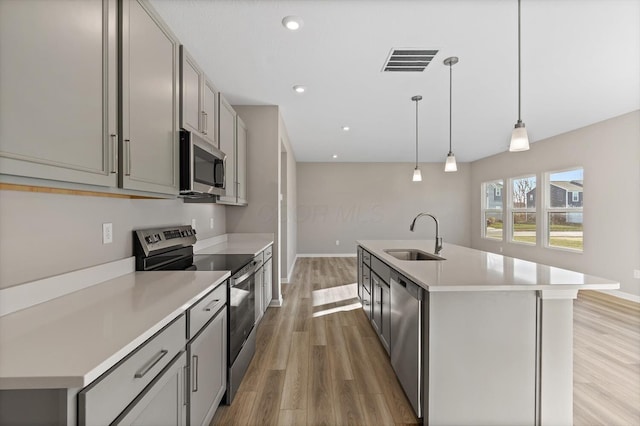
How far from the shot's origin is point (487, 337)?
5.37 feet

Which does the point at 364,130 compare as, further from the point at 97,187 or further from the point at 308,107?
the point at 97,187

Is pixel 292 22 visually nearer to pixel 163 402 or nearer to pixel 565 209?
pixel 163 402

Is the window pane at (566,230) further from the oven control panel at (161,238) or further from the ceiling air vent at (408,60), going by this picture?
the oven control panel at (161,238)

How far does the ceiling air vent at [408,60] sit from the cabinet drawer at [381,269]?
1.87m

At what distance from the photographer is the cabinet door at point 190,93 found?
2000mm

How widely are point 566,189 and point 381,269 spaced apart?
4.99 metres

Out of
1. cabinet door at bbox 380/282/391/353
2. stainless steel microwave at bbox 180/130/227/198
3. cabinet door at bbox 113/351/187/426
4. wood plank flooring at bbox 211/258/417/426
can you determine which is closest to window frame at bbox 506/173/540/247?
wood plank flooring at bbox 211/258/417/426

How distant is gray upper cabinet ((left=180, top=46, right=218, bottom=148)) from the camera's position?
2.02 metres

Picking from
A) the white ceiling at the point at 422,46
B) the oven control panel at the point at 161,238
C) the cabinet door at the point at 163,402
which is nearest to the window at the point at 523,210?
the white ceiling at the point at 422,46

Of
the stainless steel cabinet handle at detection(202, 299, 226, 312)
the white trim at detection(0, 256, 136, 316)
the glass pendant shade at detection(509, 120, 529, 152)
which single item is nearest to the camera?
the white trim at detection(0, 256, 136, 316)

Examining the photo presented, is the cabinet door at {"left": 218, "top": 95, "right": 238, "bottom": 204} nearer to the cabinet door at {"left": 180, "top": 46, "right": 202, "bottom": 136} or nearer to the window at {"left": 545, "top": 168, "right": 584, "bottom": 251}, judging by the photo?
the cabinet door at {"left": 180, "top": 46, "right": 202, "bottom": 136}

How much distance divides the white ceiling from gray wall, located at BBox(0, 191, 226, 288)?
Result: 149 cm

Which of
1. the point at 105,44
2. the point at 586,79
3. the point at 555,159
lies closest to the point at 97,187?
the point at 105,44

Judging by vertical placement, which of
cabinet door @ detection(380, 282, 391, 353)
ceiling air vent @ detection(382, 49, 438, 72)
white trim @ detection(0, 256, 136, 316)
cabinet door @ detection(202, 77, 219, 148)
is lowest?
cabinet door @ detection(380, 282, 391, 353)
